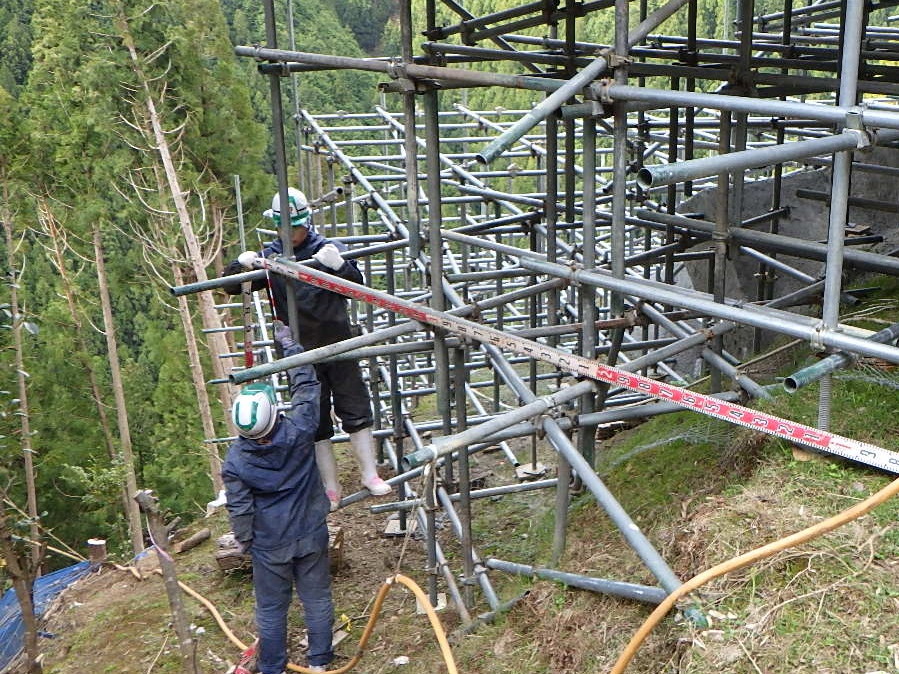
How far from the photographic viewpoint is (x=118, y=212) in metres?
22.9

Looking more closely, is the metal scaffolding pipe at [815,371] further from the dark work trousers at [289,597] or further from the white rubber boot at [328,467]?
the white rubber boot at [328,467]

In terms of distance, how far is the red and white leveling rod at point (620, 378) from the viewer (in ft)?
11.6

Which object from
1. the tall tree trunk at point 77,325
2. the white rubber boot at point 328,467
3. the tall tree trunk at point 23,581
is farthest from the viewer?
the tall tree trunk at point 77,325

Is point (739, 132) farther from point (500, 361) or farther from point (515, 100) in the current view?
point (515, 100)

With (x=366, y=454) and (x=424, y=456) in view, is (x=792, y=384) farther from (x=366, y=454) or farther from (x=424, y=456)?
(x=366, y=454)

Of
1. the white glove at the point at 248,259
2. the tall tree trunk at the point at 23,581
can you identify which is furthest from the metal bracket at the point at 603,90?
the tall tree trunk at the point at 23,581

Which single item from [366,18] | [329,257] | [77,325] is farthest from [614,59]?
[366,18]

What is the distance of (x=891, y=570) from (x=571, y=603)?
5.10 ft

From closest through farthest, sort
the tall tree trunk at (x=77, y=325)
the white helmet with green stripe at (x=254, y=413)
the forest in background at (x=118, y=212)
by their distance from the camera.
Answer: the white helmet with green stripe at (x=254, y=413) → the forest in background at (x=118, y=212) → the tall tree trunk at (x=77, y=325)

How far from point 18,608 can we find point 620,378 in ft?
21.6

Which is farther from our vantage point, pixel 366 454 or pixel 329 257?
pixel 366 454

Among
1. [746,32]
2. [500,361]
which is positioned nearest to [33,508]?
[500,361]

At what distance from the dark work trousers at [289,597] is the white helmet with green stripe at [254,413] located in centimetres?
79

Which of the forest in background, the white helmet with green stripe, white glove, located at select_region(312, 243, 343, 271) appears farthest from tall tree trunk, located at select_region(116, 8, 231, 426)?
the white helmet with green stripe
